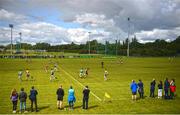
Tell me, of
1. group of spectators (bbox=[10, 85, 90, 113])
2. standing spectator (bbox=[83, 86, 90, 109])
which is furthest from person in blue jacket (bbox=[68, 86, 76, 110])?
standing spectator (bbox=[83, 86, 90, 109])

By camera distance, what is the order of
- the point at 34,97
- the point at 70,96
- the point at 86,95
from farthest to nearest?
the point at 86,95
the point at 70,96
the point at 34,97

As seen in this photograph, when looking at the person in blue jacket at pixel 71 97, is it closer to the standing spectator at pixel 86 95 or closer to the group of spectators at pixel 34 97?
the group of spectators at pixel 34 97

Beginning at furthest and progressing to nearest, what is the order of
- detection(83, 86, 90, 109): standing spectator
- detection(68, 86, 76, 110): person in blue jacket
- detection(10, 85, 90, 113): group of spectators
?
1. detection(83, 86, 90, 109): standing spectator
2. detection(68, 86, 76, 110): person in blue jacket
3. detection(10, 85, 90, 113): group of spectators

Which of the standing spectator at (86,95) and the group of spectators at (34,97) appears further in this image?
the standing spectator at (86,95)

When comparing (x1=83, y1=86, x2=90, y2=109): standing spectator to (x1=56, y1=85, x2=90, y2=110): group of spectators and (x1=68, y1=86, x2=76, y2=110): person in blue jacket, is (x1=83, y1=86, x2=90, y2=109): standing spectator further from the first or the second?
(x1=68, y1=86, x2=76, y2=110): person in blue jacket

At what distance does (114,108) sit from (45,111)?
18.6ft

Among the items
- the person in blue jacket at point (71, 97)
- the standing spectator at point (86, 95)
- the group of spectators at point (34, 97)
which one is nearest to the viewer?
the group of spectators at point (34, 97)

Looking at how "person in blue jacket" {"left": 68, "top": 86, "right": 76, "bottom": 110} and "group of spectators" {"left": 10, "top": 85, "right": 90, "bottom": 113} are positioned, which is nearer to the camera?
"group of spectators" {"left": 10, "top": 85, "right": 90, "bottom": 113}

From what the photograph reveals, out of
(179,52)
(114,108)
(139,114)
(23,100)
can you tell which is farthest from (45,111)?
(179,52)

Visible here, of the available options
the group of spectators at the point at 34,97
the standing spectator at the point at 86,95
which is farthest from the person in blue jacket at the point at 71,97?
the standing spectator at the point at 86,95

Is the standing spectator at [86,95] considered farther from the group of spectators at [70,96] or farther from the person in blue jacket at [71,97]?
the person in blue jacket at [71,97]

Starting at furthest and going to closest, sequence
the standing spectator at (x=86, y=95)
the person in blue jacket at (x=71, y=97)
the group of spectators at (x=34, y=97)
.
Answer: the standing spectator at (x=86, y=95) → the person in blue jacket at (x=71, y=97) → the group of spectators at (x=34, y=97)

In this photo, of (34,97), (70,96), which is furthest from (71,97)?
(34,97)

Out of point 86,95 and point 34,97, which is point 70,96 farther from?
point 34,97
